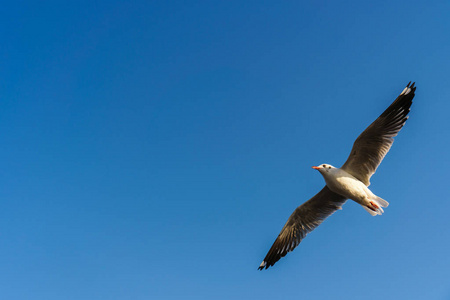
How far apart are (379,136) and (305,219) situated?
345 cm

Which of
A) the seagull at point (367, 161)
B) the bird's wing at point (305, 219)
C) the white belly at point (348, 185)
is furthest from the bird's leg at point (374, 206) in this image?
the bird's wing at point (305, 219)

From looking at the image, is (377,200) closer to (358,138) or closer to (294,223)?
(358,138)

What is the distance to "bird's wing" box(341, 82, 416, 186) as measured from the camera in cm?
906

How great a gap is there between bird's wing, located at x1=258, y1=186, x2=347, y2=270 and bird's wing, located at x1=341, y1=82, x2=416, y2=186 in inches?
55.8

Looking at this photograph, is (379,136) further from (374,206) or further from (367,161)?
(374,206)

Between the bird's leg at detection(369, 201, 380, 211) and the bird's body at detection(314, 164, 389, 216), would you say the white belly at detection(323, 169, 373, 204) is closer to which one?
the bird's body at detection(314, 164, 389, 216)

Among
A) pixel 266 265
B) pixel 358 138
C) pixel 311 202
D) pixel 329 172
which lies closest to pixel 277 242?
pixel 266 265

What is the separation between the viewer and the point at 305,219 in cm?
1103

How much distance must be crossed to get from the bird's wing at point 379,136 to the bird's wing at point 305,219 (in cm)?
142

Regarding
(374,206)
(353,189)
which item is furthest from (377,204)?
(353,189)

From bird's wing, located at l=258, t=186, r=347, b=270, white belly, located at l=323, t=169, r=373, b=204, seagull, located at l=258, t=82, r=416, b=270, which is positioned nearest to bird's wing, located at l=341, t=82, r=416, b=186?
seagull, located at l=258, t=82, r=416, b=270

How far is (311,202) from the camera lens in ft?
35.3

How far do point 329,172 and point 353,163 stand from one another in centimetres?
69

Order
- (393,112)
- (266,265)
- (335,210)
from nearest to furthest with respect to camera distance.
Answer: (393,112), (335,210), (266,265)
